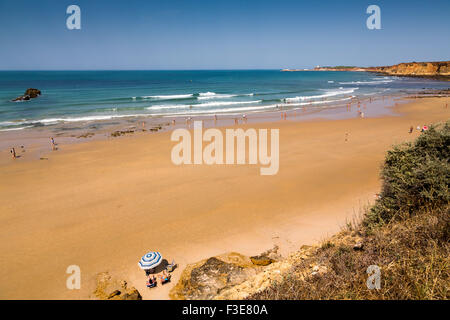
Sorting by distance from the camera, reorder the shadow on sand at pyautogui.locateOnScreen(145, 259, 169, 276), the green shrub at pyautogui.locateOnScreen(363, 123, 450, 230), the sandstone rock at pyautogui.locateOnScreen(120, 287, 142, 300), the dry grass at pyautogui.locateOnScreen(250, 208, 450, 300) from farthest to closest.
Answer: the shadow on sand at pyautogui.locateOnScreen(145, 259, 169, 276), the sandstone rock at pyautogui.locateOnScreen(120, 287, 142, 300), the green shrub at pyautogui.locateOnScreen(363, 123, 450, 230), the dry grass at pyautogui.locateOnScreen(250, 208, 450, 300)

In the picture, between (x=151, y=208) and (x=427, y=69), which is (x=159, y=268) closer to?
(x=151, y=208)

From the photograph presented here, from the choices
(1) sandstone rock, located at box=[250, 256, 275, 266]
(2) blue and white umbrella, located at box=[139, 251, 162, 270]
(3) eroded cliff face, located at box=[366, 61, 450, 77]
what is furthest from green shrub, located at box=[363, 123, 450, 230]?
(3) eroded cliff face, located at box=[366, 61, 450, 77]

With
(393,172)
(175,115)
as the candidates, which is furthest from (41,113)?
(393,172)

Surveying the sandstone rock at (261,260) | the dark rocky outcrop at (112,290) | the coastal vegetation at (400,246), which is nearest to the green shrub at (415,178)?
the coastal vegetation at (400,246)

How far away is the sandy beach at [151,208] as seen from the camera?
8.09m

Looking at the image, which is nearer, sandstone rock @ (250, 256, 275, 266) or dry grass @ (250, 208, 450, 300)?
dry grass @ (250, 208, 450, 300)

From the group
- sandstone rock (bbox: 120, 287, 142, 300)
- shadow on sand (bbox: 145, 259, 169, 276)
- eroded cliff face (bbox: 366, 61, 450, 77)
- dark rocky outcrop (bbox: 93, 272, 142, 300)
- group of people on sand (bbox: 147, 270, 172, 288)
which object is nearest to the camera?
sandstone rock (bbox: 120, 287, 142, 300)

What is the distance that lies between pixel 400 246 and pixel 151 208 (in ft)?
30.0

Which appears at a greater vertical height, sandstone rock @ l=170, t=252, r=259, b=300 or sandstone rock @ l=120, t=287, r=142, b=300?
sandstone rock @ l=170, t=252, r=259, b=300

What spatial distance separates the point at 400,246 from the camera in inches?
186

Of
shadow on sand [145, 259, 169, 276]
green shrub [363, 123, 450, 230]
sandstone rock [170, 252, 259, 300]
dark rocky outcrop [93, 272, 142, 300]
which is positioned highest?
green shrub [363, 123, 450, 230]

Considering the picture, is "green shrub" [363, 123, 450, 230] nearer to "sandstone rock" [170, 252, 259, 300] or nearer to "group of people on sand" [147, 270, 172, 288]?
"sandstone rock" [170, 252, 259, 300]

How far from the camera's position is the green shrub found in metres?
5.98

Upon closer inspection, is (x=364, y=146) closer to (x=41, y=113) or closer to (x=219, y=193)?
(x=219, y=193)
